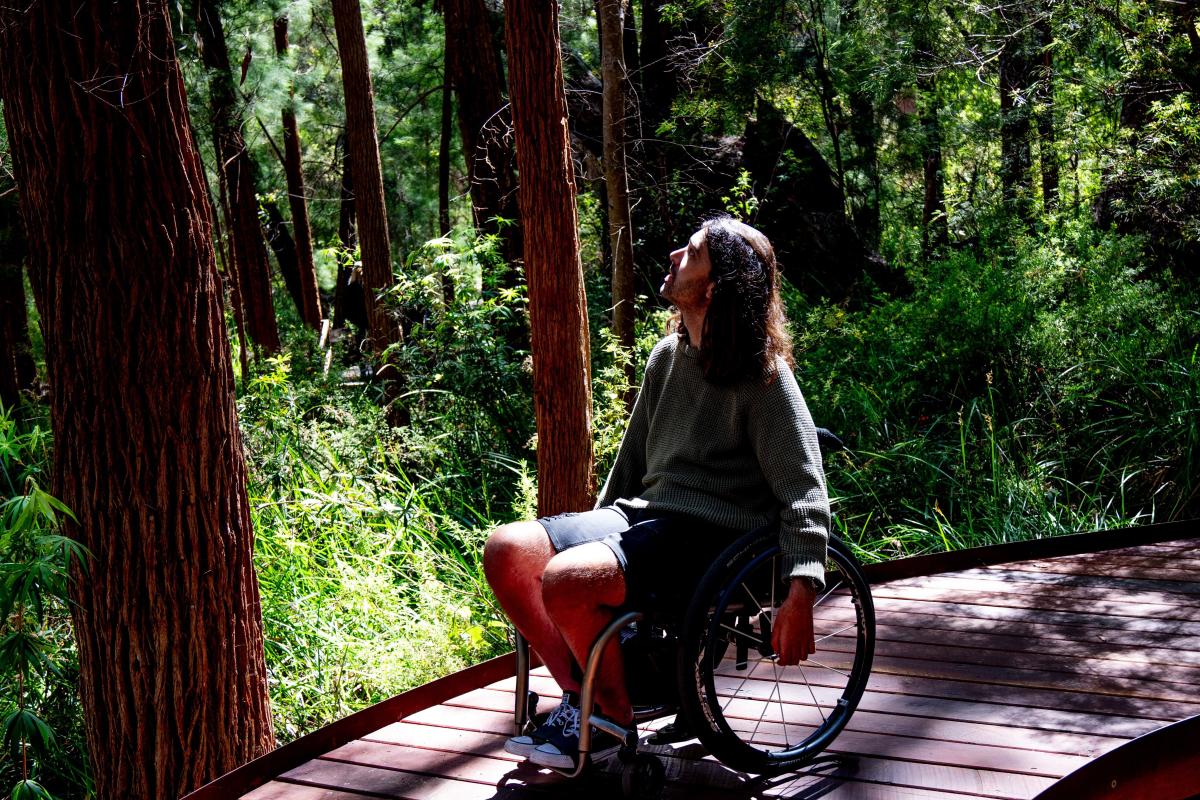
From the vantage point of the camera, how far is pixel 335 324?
13578mm

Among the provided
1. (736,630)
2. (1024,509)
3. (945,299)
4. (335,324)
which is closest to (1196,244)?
(945,299)

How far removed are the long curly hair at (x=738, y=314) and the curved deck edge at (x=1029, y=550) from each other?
1745 millimetres

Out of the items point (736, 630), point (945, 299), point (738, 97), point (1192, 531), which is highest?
point (738, 97)

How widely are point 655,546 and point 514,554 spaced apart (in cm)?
34

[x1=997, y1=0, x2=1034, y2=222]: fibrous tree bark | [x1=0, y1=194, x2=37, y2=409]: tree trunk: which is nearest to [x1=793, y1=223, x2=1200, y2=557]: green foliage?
[x1=997, y1=0, x2=1034, y2=222]: fibrous tree bark

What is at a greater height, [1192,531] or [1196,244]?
[1196,244]

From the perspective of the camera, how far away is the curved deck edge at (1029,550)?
379 centimetres

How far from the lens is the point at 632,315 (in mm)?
5730

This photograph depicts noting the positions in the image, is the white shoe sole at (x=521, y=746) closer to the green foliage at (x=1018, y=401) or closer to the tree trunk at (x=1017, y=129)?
the green foliage at (x=1018, y=401)

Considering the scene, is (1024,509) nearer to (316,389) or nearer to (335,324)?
(316,389)

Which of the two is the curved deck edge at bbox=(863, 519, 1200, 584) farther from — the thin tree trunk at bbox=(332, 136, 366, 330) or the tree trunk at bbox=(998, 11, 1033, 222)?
the thin tree trunk at bbox=(332, 136, 366, 330)

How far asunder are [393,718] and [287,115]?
9.71m

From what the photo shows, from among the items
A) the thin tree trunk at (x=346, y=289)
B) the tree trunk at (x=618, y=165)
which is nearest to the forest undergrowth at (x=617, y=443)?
the tree trunk at (x=618, y=165)

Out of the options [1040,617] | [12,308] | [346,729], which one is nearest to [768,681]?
[1040,617]
